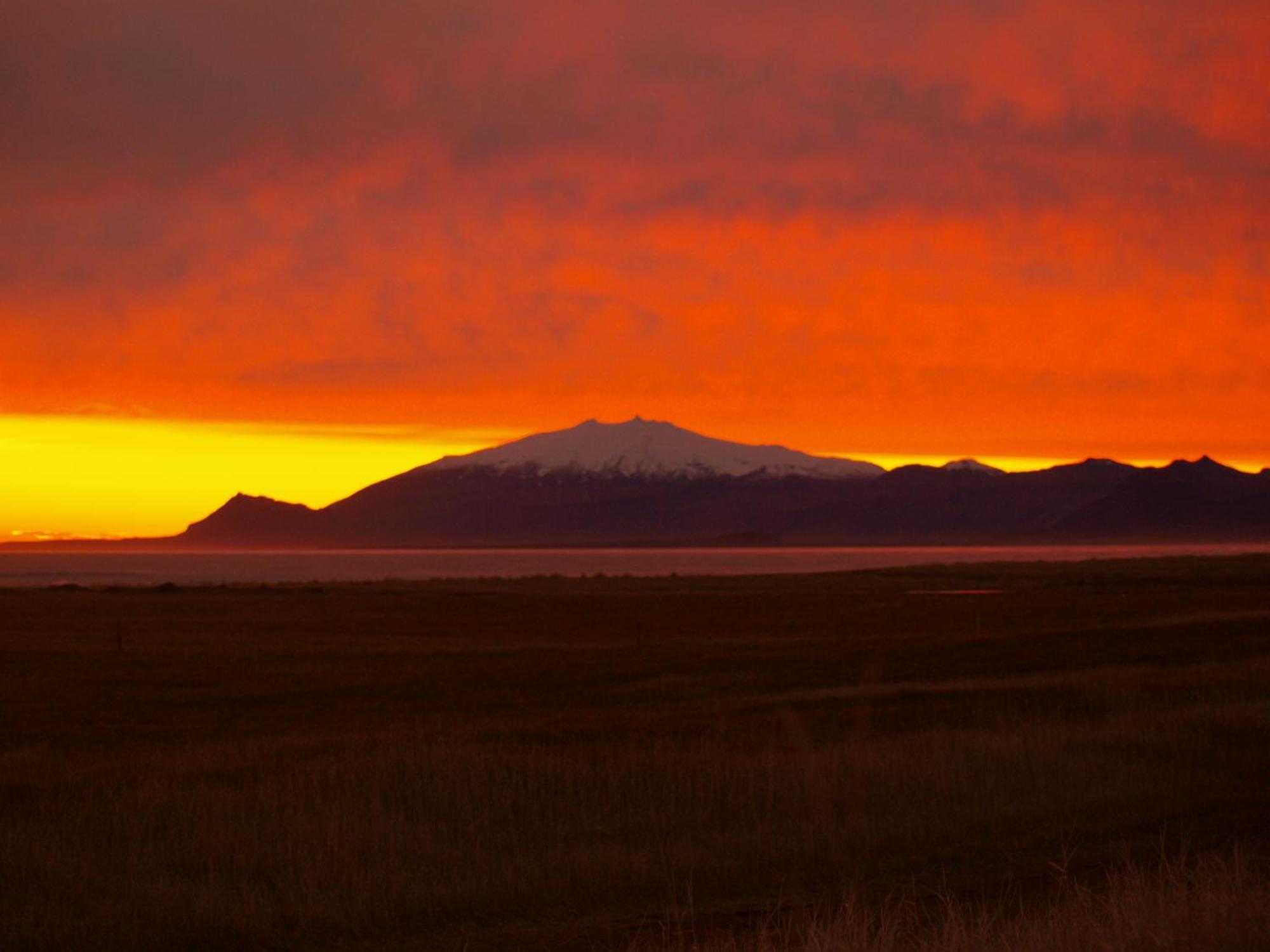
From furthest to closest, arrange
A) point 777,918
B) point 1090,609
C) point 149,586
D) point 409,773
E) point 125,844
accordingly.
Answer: point 149,586
point 1090,609
point 409,773
point 125,844
point 777,918

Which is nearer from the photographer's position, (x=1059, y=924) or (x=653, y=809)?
(x=1059, y=924)

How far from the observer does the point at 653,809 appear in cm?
1377

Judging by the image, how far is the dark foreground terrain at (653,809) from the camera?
32.7 ft

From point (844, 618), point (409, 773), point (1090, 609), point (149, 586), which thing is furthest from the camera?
point (149, 586)

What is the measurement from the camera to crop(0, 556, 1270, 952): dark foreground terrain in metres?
9.96

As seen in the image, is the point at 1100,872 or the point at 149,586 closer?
the point at 1100,872

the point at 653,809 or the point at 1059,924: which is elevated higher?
the point at 1059,924

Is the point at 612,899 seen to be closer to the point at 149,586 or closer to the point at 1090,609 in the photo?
the point at 1090,609

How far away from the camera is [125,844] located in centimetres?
1207

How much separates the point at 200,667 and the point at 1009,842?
1056 inches

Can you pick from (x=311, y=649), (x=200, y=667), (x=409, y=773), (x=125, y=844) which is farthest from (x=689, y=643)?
(x=125, y=844)

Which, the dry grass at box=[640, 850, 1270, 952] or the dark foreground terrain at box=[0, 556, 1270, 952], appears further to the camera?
the dark foreground terrain at box=[0, 556, 1270, 952]

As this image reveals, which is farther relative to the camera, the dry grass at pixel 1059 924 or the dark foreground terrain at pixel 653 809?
the dark foreground terrain at pixel 653 809

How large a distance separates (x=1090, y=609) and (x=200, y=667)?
32685 millimetres
